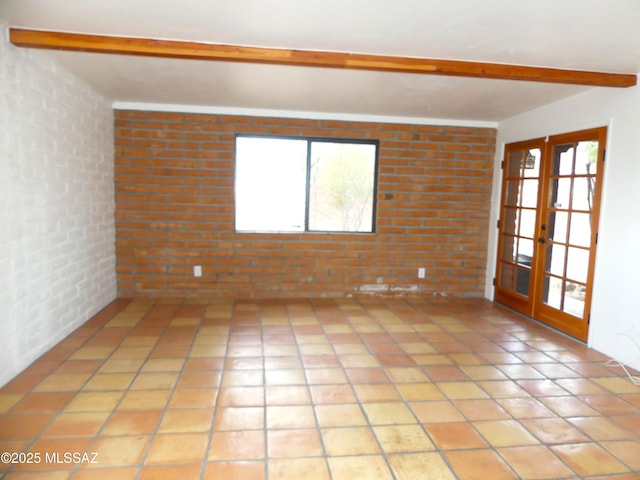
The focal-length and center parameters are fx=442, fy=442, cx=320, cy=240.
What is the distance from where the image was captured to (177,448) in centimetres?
221

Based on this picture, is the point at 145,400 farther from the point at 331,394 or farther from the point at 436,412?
the point at 436,412

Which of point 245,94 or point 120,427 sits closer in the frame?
point 120,427

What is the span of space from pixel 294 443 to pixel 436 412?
905 millimetres

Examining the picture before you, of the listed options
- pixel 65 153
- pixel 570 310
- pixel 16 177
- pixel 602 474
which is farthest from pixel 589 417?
pixel 65 153

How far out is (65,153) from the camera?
367 centimetres

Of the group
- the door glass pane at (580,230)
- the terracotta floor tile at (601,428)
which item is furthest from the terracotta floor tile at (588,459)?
the door glass pane at (580,230)

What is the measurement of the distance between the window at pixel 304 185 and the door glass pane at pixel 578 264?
7.23 feet

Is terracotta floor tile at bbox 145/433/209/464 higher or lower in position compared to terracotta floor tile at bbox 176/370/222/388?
lower

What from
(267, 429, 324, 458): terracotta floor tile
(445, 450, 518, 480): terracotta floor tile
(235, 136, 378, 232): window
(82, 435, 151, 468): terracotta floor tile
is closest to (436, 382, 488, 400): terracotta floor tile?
(445, 450, 518, 480): terracotta floor tile

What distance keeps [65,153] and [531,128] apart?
453 cm

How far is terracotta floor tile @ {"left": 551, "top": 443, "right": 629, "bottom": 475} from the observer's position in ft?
6.97

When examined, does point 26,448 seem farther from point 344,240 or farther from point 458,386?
point 344,240

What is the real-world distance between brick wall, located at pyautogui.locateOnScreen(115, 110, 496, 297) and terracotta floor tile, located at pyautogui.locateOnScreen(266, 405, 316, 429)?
276 centimetres

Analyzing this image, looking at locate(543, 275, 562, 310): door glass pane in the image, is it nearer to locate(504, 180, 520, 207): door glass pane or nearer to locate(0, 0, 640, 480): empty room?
locate(0, 0, 640, 480): empty room
